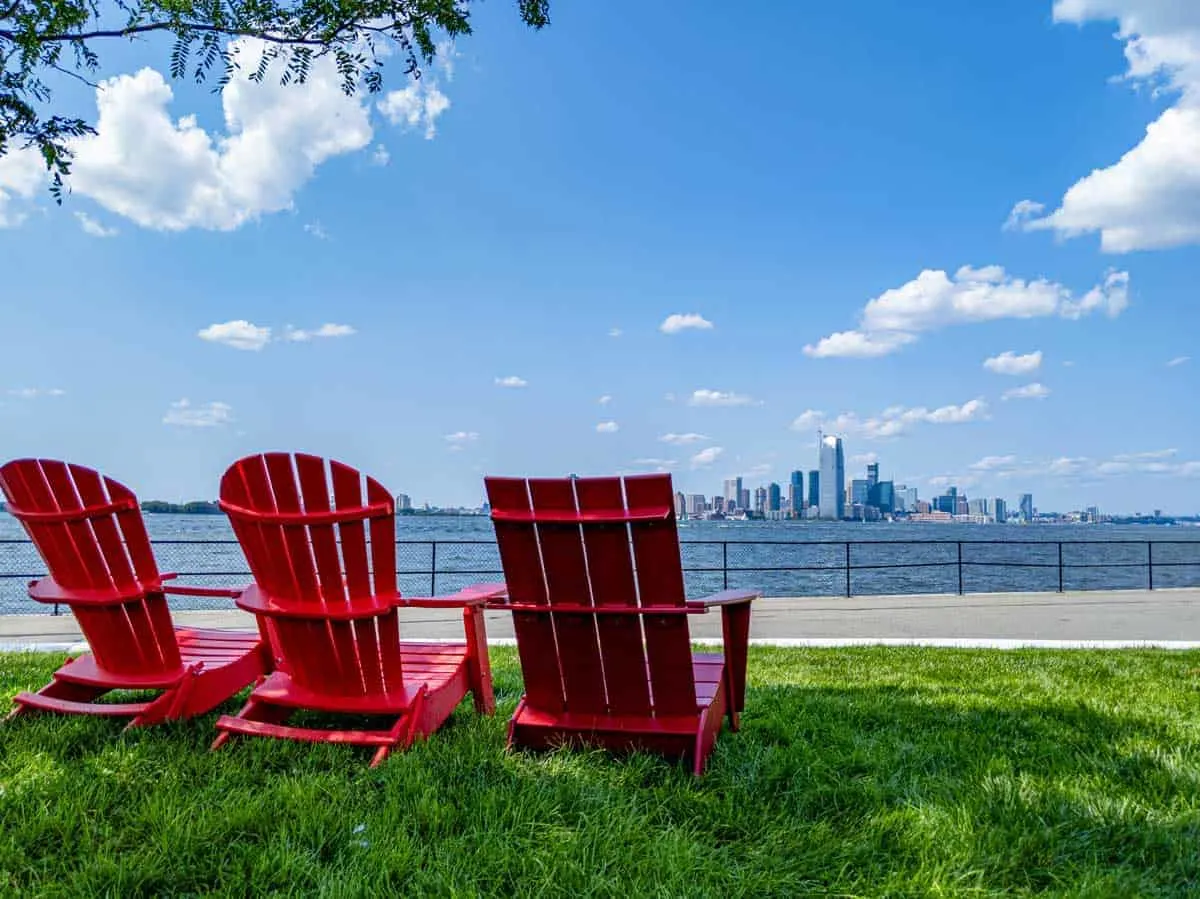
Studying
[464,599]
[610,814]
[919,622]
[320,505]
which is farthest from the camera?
[919,622]

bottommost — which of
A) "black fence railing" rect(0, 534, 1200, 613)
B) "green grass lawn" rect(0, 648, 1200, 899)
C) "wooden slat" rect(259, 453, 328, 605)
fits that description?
"black fence railing" rect(0, 534, 1200, 613)

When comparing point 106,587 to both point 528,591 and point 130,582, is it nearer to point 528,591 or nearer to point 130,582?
point 130,582

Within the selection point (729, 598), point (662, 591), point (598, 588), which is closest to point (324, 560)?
point (598, 588)

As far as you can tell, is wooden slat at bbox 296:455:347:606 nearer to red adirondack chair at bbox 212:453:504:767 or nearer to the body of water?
red adirondack chair at bbox 212:453:504:767

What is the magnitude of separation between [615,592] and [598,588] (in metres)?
0.07

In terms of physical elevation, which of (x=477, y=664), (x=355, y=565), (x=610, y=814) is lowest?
(x=610, y=814)

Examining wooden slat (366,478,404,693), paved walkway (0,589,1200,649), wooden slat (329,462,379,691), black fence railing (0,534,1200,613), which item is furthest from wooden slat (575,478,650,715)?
black fence railing (0,534,1200,613)

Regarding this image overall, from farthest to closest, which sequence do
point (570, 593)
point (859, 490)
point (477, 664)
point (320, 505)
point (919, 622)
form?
1. point (859, 490)
2. point (919, 622)
3. point (477, 664)
4. point (320, 505)
5. point (570, 593)

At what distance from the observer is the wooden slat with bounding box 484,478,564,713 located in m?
3.01

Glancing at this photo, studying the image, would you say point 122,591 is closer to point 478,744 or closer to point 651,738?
point 478,744

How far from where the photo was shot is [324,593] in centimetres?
323

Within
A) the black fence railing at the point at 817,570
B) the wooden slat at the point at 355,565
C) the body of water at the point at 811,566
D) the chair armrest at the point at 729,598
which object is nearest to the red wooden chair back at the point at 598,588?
the chair armrest at the point at 729,598

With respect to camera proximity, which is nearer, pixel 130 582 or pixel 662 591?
pixel 662 591

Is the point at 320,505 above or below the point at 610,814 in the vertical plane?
above
